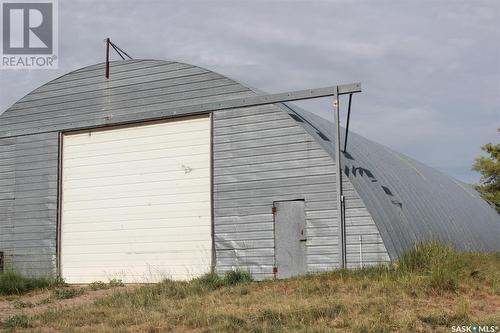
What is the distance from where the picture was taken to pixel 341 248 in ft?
48.0

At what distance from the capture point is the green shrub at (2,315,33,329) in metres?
11.0

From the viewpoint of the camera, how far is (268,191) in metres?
16.0

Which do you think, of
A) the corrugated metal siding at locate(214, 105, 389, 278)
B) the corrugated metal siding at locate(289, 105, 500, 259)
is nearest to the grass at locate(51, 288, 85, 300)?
the corrugated metal siding at locate(214, 105, 389, 278)

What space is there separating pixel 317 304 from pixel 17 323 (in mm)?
5248

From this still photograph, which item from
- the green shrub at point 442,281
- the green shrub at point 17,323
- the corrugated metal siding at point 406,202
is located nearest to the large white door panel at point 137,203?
the corrugated metal siding at point 406,202

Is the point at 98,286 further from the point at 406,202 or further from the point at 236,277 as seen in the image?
the point at 406,202

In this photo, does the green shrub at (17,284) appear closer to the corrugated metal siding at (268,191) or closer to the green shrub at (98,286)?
the green shrub at (98,286)

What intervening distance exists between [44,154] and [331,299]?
37.7ft

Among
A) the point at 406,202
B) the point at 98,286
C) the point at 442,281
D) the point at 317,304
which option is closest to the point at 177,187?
the point at 98,286

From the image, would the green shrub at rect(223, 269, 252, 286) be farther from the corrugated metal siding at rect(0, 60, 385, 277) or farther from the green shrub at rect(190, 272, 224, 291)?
the corrugated metal siding at rect(0, 60, 385, 277)

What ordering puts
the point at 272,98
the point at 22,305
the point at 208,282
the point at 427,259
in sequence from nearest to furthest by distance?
the point at 427,259 → the point at 22,305 → the point at 208,282 → the point at 272,98

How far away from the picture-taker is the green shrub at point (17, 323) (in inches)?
432

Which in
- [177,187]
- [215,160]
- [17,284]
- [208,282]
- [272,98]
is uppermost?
[272,98]

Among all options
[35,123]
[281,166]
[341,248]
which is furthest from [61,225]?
[341,248]
